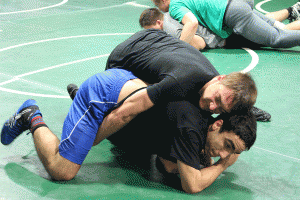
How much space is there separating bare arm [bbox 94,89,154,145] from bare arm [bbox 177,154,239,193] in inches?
18.9

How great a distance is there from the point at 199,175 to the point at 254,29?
3.94 m

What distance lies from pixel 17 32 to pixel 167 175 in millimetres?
4986

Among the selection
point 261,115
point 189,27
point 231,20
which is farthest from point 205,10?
point 261,115

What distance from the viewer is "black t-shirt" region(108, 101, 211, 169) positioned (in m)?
2.63

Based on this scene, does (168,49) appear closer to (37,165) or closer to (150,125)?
(150,125)

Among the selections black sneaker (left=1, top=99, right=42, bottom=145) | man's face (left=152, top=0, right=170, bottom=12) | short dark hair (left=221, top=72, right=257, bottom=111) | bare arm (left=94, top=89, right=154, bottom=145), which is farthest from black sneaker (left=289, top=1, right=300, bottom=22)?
black sneaker (left=1, top=99, right=42, bottom=145)

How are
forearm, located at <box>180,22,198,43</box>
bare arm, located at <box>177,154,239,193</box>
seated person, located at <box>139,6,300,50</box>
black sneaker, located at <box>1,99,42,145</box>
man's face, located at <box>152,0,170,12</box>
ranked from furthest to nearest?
seated person, located at <box>139,6,300,50</box>
man's face, located at <box>152,0,170,12</box>
forearm, located at <box>180,22,198,43</box>
black sneaker, located at <box>1,99,42,145</box>
bare arm, located at <box>177,154,239,193</box>

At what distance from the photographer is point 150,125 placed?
3.02 m

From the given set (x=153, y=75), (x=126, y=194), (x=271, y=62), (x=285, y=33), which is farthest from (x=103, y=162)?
(x=285, y=33)

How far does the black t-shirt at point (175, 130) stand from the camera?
104 inches

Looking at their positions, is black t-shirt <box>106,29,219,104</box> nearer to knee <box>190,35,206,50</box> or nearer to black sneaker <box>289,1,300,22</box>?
knee <box>190,35,206,50</box>

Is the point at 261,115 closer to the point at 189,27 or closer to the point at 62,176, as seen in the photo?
the point at 62,176

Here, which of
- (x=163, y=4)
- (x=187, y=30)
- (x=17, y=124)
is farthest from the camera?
(x=163, y=4)

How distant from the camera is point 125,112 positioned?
281 centimetres
